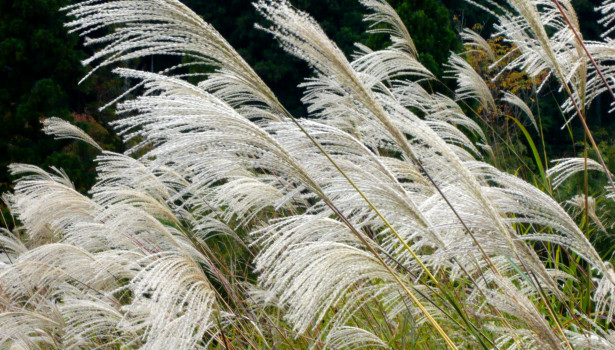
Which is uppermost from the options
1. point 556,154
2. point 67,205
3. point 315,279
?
point 315,279

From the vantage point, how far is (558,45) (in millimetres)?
2449

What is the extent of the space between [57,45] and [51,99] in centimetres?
129

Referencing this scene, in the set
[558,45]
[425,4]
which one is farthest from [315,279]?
[425,4]

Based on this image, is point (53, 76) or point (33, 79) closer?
point (53, 76)

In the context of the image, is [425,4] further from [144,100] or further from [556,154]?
[556,154]

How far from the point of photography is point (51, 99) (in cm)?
1288

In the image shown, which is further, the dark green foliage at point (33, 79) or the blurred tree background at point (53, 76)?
the dark green foliage at point (33, 79)

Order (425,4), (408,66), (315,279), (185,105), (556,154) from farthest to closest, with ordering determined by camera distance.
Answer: (556,154)
(425,4)
(408,66)
(185,105)
(315,279)

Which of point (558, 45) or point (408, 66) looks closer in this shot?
point (558, 45)

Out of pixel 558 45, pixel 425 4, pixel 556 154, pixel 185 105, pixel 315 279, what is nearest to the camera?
pixel 315 279

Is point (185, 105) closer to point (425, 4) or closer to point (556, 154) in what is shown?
point (425, 4)

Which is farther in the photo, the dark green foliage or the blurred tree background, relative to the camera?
the dark green foliage

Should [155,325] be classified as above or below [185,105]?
below

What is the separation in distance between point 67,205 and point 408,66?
7.08 ft
